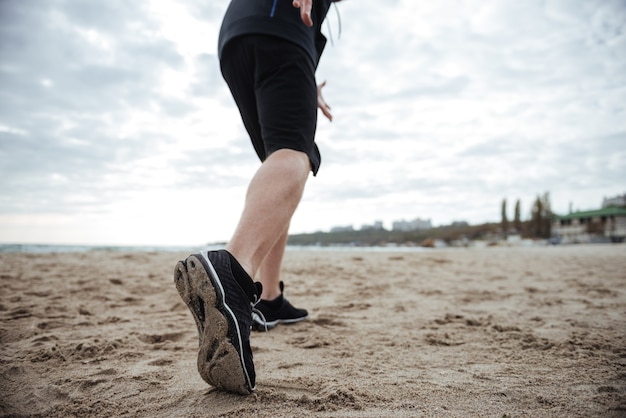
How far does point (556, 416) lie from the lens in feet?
2.74

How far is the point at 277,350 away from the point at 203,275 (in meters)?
0.63

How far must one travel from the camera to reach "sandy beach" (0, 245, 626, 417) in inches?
36.3

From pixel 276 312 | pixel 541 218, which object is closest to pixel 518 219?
pixel 541 218

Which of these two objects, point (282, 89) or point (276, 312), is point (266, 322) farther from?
point (282, 89)

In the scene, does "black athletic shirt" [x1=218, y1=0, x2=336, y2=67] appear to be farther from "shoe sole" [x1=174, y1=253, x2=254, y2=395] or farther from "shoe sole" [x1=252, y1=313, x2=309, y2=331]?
"shoe sole" [x1=252, y1=313, x2=309, y2=331]

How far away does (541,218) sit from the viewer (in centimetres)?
4181

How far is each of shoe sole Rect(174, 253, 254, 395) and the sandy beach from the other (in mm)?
60

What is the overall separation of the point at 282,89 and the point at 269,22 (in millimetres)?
257

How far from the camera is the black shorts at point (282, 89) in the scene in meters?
1.24

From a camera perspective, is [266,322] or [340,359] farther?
[266,322]

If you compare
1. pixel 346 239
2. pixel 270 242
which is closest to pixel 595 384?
pixel 270 242

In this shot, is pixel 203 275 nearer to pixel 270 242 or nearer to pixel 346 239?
pixel 270 242

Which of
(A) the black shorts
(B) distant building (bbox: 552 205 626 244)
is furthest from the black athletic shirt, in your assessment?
(B) distant building (bbox: 552 205 626 244)

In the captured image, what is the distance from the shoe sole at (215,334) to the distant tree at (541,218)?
158ft
